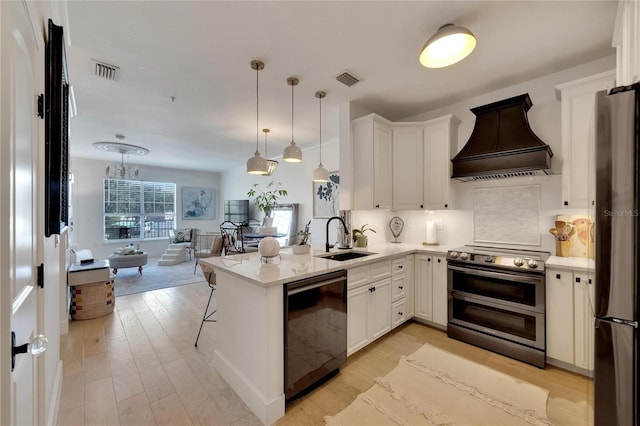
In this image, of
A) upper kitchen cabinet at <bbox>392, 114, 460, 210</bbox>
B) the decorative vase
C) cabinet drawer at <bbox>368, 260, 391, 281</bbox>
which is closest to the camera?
cabinet drawer at <bbox>368, 260, 391, 281</bbox>

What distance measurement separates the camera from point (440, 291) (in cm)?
302

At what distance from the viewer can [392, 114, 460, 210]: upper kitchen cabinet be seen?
10.6 feet

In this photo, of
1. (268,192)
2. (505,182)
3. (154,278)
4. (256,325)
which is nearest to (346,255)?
(256,325)

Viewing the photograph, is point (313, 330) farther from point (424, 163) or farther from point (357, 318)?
point (424, 163)

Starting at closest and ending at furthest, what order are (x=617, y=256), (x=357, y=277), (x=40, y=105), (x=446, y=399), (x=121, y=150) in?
(x=617, y=256) → (x=40, y=105) → (x=446, y=399) → (x=357, y=277) → (x=121, y=150)

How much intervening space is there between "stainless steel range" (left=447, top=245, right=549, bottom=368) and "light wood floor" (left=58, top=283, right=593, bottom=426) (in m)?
0.14

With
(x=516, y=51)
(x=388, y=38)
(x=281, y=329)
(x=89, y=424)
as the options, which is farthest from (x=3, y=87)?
(x=516, y=51)

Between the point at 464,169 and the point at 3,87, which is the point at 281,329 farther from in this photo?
the point at 464,169

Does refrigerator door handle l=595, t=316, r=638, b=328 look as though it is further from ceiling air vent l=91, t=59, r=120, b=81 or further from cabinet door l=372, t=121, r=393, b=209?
ceiling air vent l=91, t=59, r=120, b=81

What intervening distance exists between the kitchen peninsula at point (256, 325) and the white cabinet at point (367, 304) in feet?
0.64

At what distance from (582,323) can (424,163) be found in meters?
2.14

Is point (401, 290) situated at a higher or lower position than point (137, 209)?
lower

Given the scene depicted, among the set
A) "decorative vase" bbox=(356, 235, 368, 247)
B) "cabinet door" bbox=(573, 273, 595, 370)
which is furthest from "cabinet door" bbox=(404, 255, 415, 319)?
"cabinet door" bbox=(573, 273, 595, 370)

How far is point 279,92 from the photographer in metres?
3.12
